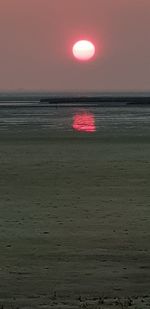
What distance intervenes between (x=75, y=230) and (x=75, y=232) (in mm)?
376

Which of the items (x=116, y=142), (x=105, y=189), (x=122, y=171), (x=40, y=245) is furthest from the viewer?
(x=116, y=142)

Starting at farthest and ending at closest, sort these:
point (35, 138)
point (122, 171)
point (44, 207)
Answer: point (35, 138), point (122, 171), point (44, 207)

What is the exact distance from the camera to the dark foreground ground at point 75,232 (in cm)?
1711

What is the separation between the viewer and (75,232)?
24094 millimetres

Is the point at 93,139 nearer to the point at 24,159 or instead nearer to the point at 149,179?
the point at 24,159

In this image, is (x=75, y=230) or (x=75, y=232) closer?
(x=75, y=232)

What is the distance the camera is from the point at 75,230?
24.5 metres

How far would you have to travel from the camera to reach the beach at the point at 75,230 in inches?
676

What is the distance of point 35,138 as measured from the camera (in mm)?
65875

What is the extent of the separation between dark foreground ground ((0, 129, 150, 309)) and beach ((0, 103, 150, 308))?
24 mm

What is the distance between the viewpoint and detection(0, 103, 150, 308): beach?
17172 mm

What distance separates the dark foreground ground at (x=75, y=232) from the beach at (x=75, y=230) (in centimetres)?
2

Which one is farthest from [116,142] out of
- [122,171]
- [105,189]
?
[105,189]

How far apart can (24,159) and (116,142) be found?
47.9ft
